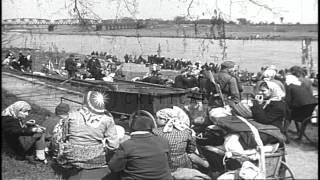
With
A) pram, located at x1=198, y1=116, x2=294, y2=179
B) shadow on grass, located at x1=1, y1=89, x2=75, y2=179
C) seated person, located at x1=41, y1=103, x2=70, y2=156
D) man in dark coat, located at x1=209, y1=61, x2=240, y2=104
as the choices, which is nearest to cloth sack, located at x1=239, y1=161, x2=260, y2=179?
pram, located at x1=198, y1=116, x2=294, y2=179

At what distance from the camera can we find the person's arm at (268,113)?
11.9ft

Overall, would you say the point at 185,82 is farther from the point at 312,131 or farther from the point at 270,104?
the point at 312,131

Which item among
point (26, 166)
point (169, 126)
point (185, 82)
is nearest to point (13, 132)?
point (26, 166)

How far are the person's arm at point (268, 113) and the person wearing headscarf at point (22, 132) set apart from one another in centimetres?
194

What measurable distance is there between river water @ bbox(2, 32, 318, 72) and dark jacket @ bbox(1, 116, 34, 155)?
66 centimetres

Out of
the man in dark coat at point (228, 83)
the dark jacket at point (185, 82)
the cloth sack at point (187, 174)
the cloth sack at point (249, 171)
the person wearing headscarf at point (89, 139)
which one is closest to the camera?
the cloth sack at point (249, 171)

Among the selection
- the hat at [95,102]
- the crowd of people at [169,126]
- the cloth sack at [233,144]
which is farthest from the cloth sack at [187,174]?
the hat at [95,102]

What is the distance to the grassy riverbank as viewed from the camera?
11.9 ft

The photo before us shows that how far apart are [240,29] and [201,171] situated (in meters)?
1.15

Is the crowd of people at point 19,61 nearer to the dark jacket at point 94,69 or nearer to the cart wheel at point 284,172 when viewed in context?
the dark jacket at point 94,69

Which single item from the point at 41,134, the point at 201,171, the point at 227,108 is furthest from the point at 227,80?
the point at 41,134

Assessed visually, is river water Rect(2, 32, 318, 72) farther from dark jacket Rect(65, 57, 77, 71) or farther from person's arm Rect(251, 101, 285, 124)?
person's arm Rect(251, 101, 285, 124)

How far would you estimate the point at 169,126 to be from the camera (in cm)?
396

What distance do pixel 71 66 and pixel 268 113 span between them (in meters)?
1.85
